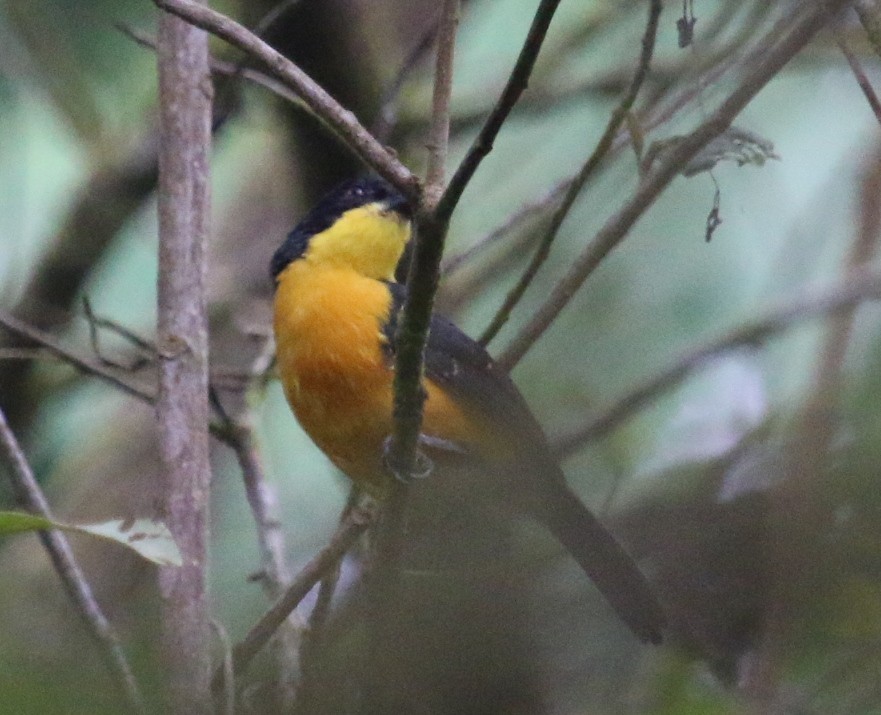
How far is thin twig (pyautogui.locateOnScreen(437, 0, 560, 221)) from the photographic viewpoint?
5.11ft

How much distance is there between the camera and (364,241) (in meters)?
3.68

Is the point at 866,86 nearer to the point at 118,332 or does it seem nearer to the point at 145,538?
the point at 145,538

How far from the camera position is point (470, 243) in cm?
466

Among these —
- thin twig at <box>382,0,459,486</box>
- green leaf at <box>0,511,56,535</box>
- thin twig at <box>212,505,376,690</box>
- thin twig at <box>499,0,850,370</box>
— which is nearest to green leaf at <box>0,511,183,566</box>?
green leaf at <box>0,511,56,535</box>

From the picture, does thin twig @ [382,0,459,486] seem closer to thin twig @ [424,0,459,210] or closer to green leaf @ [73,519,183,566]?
thin twig @ [424,0,459,210]

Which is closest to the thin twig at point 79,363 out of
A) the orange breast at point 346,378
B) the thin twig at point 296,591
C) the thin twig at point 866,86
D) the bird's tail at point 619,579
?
the orange breast at point 346,378

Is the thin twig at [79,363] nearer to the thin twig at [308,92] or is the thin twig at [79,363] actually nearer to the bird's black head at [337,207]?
the bird's black head at [337,207]

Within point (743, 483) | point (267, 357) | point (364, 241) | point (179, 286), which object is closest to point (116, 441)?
point (267, 357)

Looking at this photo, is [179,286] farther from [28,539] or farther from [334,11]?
[28,539]

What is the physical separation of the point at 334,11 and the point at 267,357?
1.11 meters

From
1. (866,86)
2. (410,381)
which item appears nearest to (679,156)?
(866,86)

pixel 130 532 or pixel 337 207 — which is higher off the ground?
pixel 337 207

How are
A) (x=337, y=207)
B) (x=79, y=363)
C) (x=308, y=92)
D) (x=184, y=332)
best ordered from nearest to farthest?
(x=308, y=92) → (x=184, y=332) → (x=79, y=363) → (x=337, y=207)

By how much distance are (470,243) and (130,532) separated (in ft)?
9.52
